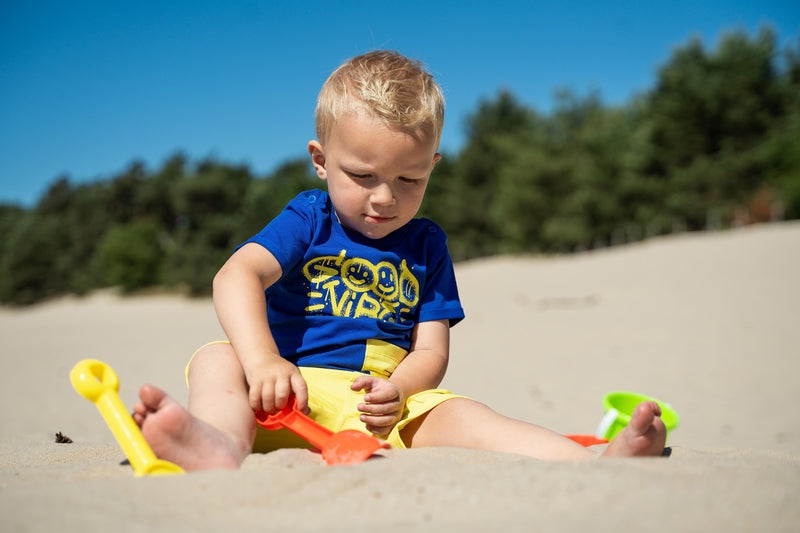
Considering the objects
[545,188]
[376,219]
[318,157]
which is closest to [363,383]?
[376,219]

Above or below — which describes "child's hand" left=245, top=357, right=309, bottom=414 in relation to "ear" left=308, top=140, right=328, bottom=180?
below

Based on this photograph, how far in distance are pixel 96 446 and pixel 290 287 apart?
3.21 ft

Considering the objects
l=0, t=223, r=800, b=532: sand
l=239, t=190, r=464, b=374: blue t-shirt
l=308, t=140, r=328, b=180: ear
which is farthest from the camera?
l=308, t=140, r=328, b=180: ear

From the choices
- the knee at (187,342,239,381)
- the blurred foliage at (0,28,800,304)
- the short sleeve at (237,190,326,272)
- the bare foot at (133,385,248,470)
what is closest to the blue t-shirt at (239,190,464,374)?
the short sleeve at (237,190,326,272)

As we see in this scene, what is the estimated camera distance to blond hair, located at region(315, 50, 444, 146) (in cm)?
173

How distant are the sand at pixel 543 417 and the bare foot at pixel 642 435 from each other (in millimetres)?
106

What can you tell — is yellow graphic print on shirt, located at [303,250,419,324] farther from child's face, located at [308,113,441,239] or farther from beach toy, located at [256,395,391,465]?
beach toy, located at [256,395,391,465]

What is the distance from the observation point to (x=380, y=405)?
1596mm

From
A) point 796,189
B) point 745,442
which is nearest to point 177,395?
point 745,442

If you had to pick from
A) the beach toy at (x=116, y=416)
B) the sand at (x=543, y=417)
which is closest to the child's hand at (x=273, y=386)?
the sand at (x=543, y=417)

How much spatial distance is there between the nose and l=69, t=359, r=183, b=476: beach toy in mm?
850

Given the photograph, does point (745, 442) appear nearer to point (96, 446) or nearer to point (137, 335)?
point (96, 446)

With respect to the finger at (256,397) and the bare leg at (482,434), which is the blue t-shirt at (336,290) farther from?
the finger at (256,397)

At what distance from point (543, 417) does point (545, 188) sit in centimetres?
2053
